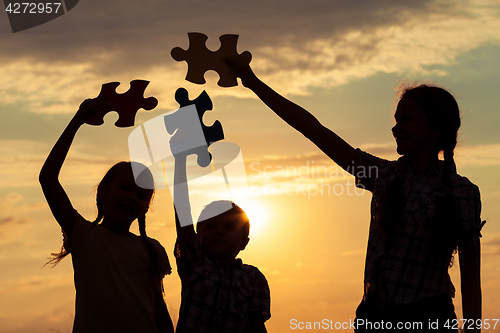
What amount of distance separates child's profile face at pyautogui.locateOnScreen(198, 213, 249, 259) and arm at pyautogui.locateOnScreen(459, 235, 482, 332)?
6.13 ft

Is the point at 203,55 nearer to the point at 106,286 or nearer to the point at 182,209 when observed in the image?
the point at 182,209

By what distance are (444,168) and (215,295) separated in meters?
2.05

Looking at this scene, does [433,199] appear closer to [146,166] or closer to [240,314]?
[240,314]

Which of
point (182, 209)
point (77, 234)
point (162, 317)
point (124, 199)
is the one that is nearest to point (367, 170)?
point (182, 209)

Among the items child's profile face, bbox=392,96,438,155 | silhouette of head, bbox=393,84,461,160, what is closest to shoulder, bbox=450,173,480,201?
silhouette of head, bbox=393,84,461,160

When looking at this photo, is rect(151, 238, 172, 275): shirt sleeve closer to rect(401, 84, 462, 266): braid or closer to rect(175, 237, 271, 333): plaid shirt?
rect(175, 237, 271, 333): plaid shirt

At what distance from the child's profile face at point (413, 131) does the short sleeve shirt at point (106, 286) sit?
247 centimetres

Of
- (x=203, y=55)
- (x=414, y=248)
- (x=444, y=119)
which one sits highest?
(x=203, y=55)

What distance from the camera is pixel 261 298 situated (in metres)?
4.24

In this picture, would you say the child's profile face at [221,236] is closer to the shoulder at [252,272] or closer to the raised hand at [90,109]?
the shoulder at [252,272]

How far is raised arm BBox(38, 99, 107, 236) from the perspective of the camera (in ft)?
13.0

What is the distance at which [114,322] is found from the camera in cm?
409

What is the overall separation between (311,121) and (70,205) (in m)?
2.16

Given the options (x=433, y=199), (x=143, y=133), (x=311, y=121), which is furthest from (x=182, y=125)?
(x=433, y=199)
